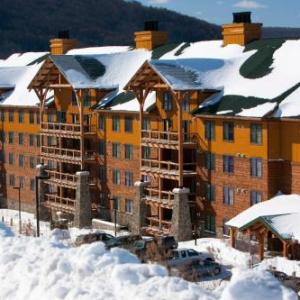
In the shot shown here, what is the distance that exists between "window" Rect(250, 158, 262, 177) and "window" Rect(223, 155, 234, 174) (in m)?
1.79

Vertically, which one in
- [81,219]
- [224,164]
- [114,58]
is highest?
[114,58]

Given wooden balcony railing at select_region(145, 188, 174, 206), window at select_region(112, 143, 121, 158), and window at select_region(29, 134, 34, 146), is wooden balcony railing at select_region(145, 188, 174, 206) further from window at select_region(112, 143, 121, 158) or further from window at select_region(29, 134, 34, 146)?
window at select_region(29, 134, 34, 146)

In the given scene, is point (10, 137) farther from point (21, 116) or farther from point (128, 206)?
point (128, 206)

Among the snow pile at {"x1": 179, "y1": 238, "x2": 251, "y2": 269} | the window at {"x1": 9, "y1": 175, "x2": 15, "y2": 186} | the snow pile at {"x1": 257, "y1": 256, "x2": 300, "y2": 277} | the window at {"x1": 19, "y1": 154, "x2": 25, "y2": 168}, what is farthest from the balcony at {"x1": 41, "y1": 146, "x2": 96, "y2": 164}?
the snow pile at {"x1": 257, "y1": 256, "x2": 300, "y2": 277}

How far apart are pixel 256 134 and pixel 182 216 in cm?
733

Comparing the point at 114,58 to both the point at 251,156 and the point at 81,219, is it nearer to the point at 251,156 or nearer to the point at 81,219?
the point at 81,219

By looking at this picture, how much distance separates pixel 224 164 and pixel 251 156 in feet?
8.62

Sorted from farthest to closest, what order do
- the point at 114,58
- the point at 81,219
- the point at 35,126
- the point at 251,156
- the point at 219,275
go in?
the point at 35,126 → the point at 114,58 → the point at 81,219 → the point at 251,156 → the point at 219,275

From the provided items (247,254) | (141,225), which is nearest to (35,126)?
(141,225)

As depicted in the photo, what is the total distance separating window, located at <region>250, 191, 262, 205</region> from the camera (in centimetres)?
4509

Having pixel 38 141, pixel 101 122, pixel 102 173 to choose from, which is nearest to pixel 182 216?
pixel 102 173

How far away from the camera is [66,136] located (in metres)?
58.7

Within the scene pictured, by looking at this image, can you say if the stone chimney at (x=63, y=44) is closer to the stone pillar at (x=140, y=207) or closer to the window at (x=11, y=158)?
the window at (x=11, y=158)

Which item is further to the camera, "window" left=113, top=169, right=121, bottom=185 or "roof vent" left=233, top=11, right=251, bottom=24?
"window" left=113, top=169, right=121, bottom=185
